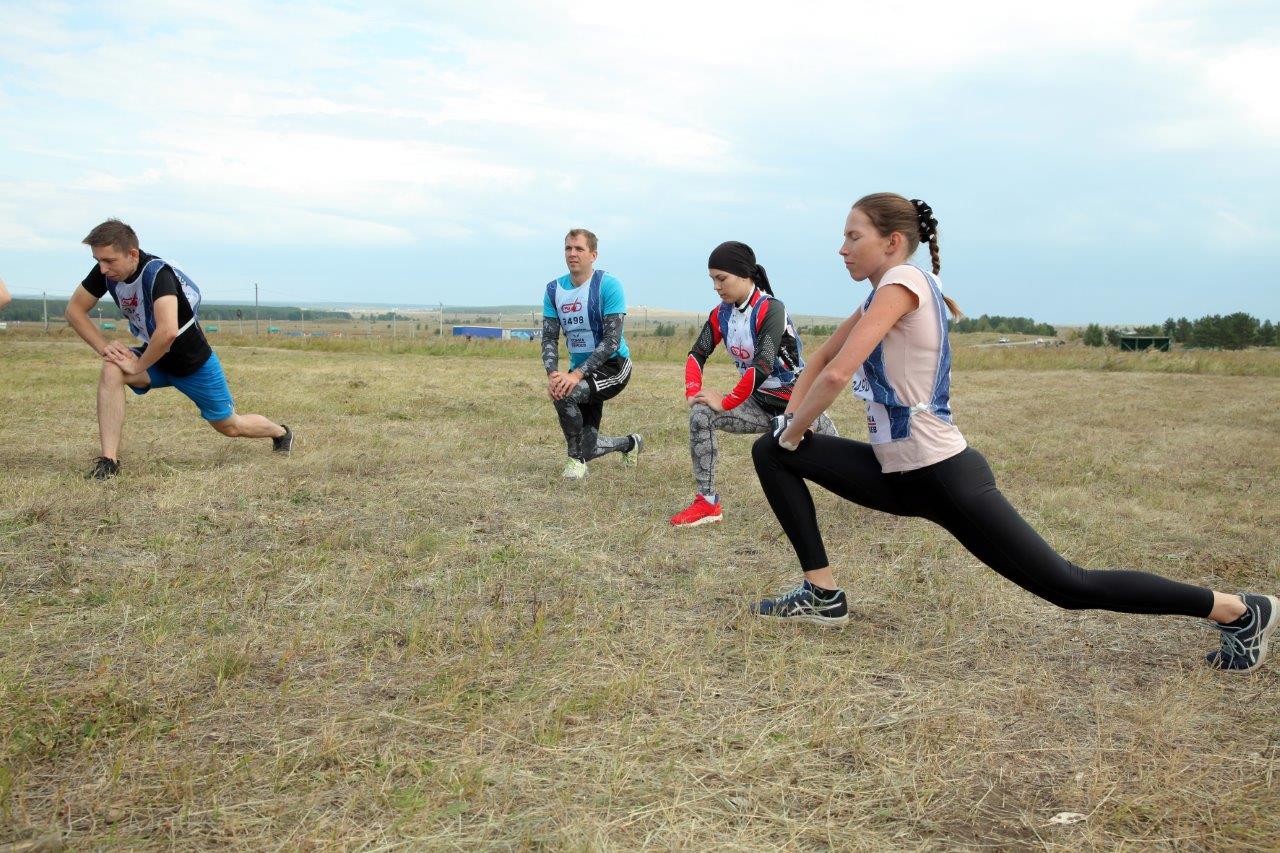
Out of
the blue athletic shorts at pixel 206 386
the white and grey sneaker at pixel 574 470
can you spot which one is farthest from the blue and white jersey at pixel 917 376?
the blue athletic shorts at pixel 206 386

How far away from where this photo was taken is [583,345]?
759 cm

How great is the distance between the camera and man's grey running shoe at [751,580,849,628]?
13.6ft

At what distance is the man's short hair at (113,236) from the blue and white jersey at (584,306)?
2979 mm

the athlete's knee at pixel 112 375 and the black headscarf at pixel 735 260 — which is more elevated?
the black headscarf at pixel 735 260

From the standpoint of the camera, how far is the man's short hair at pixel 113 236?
6.62 meters

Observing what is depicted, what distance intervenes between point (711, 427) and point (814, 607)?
91.2 inches

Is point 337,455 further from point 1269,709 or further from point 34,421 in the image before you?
point 1269,709

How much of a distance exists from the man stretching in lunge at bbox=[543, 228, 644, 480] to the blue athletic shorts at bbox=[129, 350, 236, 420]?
2.52 metres

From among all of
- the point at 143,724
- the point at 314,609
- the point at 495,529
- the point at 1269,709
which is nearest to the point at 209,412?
the point at 495,529

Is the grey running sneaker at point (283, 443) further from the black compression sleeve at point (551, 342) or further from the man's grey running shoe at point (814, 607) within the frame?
the man's grey running shoe at point (814, 607)

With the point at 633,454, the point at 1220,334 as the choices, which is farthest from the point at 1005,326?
the point at 633,454

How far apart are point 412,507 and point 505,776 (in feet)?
12.3

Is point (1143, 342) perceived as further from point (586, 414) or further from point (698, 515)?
point (698, 515)

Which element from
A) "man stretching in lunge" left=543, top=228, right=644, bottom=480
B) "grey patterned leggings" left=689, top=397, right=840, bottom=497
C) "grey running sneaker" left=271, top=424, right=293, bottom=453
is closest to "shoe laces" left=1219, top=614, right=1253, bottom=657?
"grey patterned leggings" left=689, top=397, right=840, bottom=497
